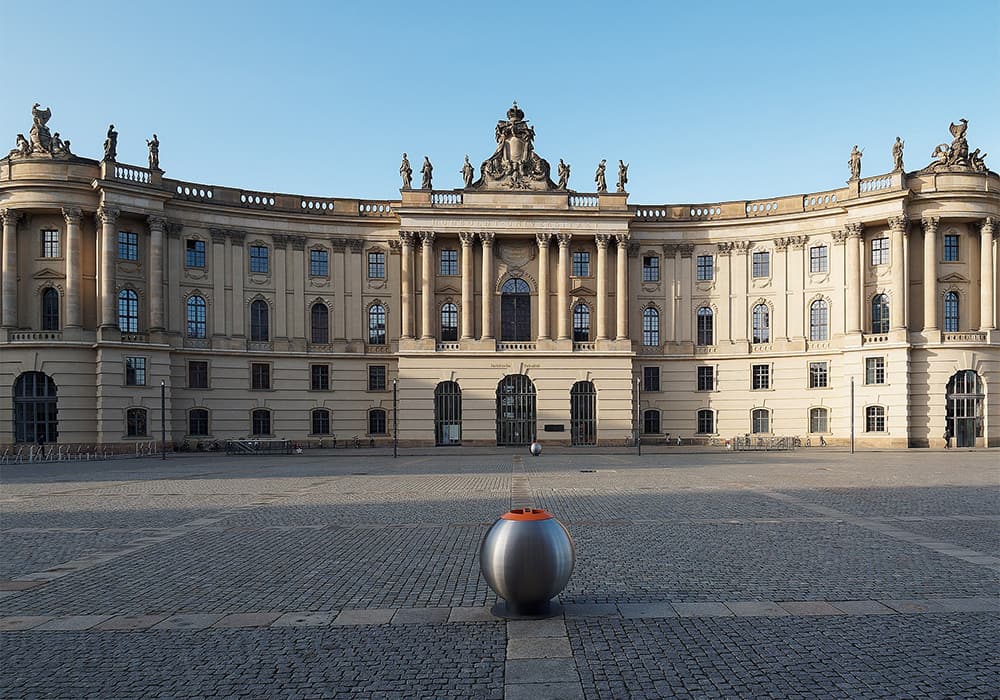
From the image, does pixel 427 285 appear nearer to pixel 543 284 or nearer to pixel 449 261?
pixel 449 261

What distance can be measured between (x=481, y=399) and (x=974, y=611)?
166 feet

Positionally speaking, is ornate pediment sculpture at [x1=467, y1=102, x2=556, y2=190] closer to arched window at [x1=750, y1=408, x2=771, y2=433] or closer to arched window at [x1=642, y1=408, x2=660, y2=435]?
arched window at [x1=642, y1=408, x2=660, y2=435]

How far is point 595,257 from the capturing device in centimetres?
6366

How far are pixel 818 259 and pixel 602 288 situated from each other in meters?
17.3

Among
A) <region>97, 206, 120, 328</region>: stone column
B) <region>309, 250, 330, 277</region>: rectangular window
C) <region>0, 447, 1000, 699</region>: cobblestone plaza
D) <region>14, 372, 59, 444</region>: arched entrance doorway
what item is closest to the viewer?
<region>0, 447, 1000, 699</region>: cobblestone plaza

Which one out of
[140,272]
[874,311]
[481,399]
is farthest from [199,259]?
[874,311]

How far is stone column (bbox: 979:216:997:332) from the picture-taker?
57312 millimetres

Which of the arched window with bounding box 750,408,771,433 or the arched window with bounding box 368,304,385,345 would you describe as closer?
the arched window with bounding box 750,408,771,433

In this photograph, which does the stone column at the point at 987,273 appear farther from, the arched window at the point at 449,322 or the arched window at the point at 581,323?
the arched window at the point at 449,322

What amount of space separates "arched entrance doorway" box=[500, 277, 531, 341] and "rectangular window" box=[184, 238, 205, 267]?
23.3 meters

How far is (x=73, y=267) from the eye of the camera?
174 feet

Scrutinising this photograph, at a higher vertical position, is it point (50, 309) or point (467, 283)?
point (467, 283)

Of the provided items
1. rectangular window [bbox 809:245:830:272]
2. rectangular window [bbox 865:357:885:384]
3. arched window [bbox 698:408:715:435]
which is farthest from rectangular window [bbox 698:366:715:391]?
rectangular window [bbox 865:357:885:384]

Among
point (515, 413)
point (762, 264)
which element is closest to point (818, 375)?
point (762, 264)
